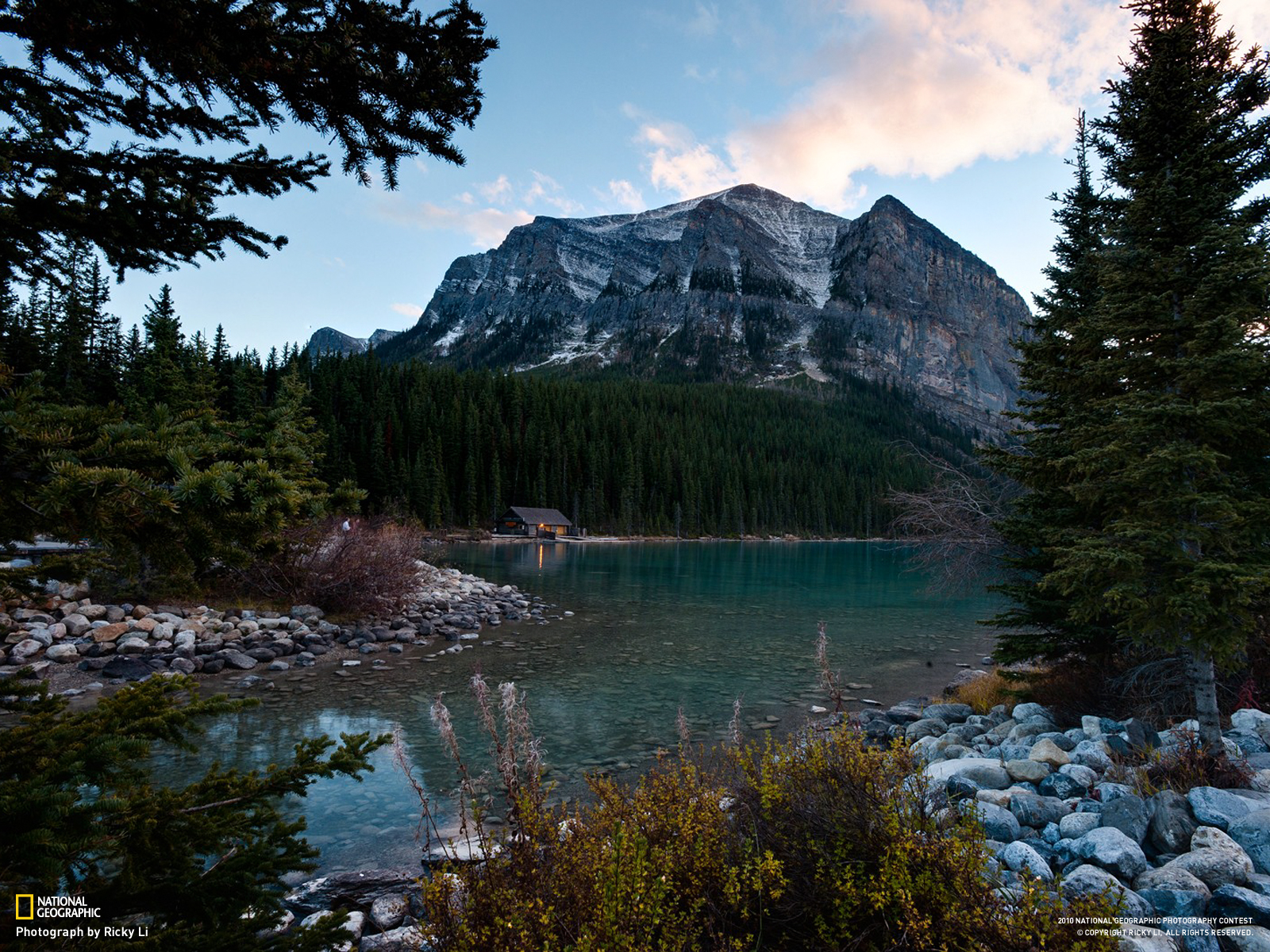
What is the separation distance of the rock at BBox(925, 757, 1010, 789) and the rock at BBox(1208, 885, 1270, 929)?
285 cm

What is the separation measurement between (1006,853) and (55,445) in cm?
749

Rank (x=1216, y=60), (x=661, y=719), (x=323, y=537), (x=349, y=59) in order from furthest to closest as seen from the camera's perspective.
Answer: (x=323, y=537), (x=661, y=719), (x=1216, y=60), (x=349, y=59)

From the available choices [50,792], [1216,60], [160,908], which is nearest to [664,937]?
[160,908]

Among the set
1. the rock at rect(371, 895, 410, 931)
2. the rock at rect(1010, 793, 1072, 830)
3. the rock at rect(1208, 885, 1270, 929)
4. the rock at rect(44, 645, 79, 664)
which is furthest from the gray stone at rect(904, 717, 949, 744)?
the rock at rect(44, 645, 79, 664)

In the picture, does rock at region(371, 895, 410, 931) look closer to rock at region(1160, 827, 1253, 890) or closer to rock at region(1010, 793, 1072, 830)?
rock at region(1010, 793, 1072, 830)

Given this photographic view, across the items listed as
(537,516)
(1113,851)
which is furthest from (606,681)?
(537,516)

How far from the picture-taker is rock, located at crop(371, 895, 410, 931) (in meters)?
6.10

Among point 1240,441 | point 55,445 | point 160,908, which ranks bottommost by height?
point 160,908

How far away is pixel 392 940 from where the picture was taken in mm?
5551

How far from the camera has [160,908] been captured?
10.4 feet

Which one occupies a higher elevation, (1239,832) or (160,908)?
(160,908)

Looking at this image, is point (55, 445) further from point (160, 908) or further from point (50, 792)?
point (160, 908)

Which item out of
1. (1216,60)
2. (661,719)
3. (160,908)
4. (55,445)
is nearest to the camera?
(55,445)

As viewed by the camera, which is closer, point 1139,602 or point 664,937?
point 664,937
